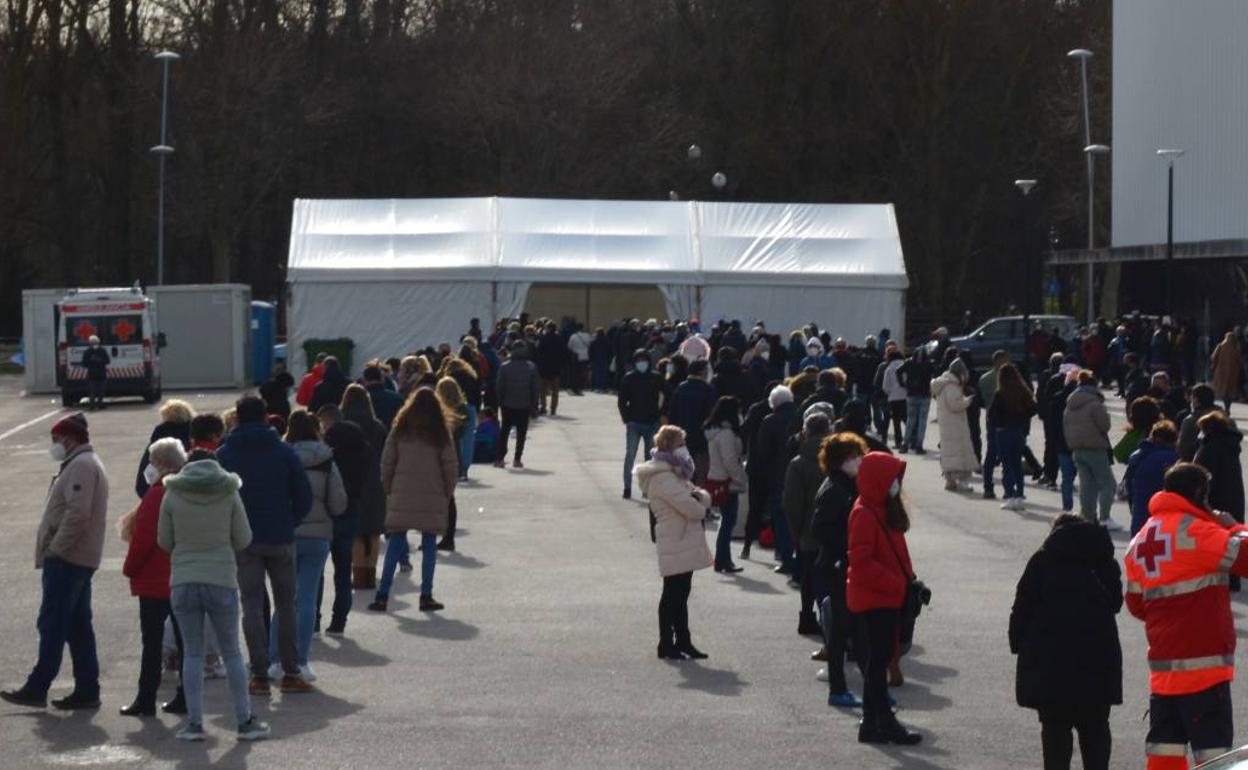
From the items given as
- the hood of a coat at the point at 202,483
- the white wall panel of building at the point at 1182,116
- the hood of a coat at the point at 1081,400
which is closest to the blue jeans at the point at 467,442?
the hood of a coat at the point at 1081,400

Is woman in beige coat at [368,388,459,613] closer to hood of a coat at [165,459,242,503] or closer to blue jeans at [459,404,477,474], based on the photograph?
hood of a coat at [165,459,242,503]

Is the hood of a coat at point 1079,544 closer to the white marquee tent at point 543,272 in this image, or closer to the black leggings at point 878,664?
the black leggings at point 878,664

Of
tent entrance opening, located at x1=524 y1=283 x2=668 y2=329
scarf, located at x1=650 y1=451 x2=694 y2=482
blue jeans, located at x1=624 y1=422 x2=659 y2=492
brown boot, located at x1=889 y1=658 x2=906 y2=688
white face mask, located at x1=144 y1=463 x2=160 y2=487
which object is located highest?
tent entrance opening, located at x1=524 y1=283 x2=668 y2=329

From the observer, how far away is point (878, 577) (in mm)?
10203

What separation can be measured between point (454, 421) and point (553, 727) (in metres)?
6.17

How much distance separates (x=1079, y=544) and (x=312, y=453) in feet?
16.9

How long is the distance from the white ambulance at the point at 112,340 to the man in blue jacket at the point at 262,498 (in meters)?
31.4

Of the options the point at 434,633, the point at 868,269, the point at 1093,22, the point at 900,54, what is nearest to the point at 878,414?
the point at 868,269

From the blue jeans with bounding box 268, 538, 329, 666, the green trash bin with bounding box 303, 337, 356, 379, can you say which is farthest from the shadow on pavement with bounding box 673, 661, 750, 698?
the green trash bin with bounding box 303, 337, 356, 379

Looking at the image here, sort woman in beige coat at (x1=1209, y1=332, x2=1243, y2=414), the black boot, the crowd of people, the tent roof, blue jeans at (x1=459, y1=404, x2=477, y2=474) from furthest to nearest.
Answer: the tent roof → woman in beige coat at (x1=1209, y1=332, x2=1243, y2=414) → blue jeans at (x1=459, y1=404, x2=477, y2=474) → the black boot → the crowd of people

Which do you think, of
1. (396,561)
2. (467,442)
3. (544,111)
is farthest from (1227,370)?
(544,111)

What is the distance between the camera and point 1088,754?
8.48m

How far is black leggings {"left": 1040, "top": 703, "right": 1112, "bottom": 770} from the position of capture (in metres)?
8.41

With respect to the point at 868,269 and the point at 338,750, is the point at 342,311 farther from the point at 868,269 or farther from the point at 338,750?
the point at 338,750
